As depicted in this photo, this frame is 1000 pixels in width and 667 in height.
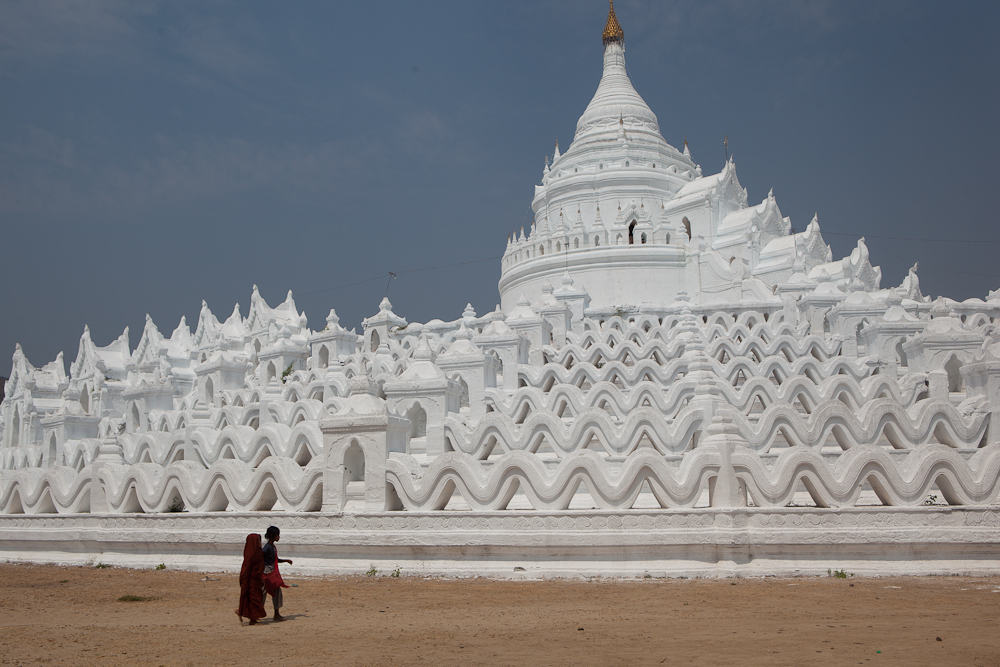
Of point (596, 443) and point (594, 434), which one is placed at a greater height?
point (594, 434)

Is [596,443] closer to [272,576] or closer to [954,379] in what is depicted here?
[954,379]

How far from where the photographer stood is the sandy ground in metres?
6.43

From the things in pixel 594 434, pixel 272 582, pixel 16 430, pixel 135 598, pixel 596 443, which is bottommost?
pixel 135 598

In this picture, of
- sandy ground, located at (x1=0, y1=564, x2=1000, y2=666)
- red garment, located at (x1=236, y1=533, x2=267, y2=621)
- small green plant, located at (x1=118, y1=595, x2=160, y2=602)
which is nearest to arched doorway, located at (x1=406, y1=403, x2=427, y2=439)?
sandy ground, located at (x1=0, y1=564, x2=1000, y2=666)

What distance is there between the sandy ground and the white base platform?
1.10 feet

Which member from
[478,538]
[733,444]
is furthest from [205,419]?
[733,444]

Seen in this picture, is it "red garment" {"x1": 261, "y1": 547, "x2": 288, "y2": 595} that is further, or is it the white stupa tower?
the white stupa tower

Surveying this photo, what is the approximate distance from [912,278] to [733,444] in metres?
21.8

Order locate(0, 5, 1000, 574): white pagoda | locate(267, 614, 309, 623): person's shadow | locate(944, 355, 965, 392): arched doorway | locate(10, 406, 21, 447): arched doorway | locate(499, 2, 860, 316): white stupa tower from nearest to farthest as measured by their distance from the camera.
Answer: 1. locate(267, 614, 309, 623): person's shadow
2. locate(0, 5, 1000, 574): white pagoda
3. locate(944, 355, 965, 392): arched doorway
4. locate(499, 2, 860, 316): white stupa tower
5. locate(10, 406, 21, 447): arched doorway

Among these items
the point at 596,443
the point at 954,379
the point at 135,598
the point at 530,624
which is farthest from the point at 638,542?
the point at 954,379

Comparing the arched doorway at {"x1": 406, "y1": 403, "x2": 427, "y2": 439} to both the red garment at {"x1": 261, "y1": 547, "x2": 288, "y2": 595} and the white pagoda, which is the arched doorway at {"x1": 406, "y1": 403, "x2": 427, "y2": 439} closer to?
the white pagoda

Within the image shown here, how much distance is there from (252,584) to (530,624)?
8.78ft

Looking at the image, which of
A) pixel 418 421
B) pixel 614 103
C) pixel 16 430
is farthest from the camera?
pixel 614 103

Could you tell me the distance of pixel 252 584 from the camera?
827 cm
